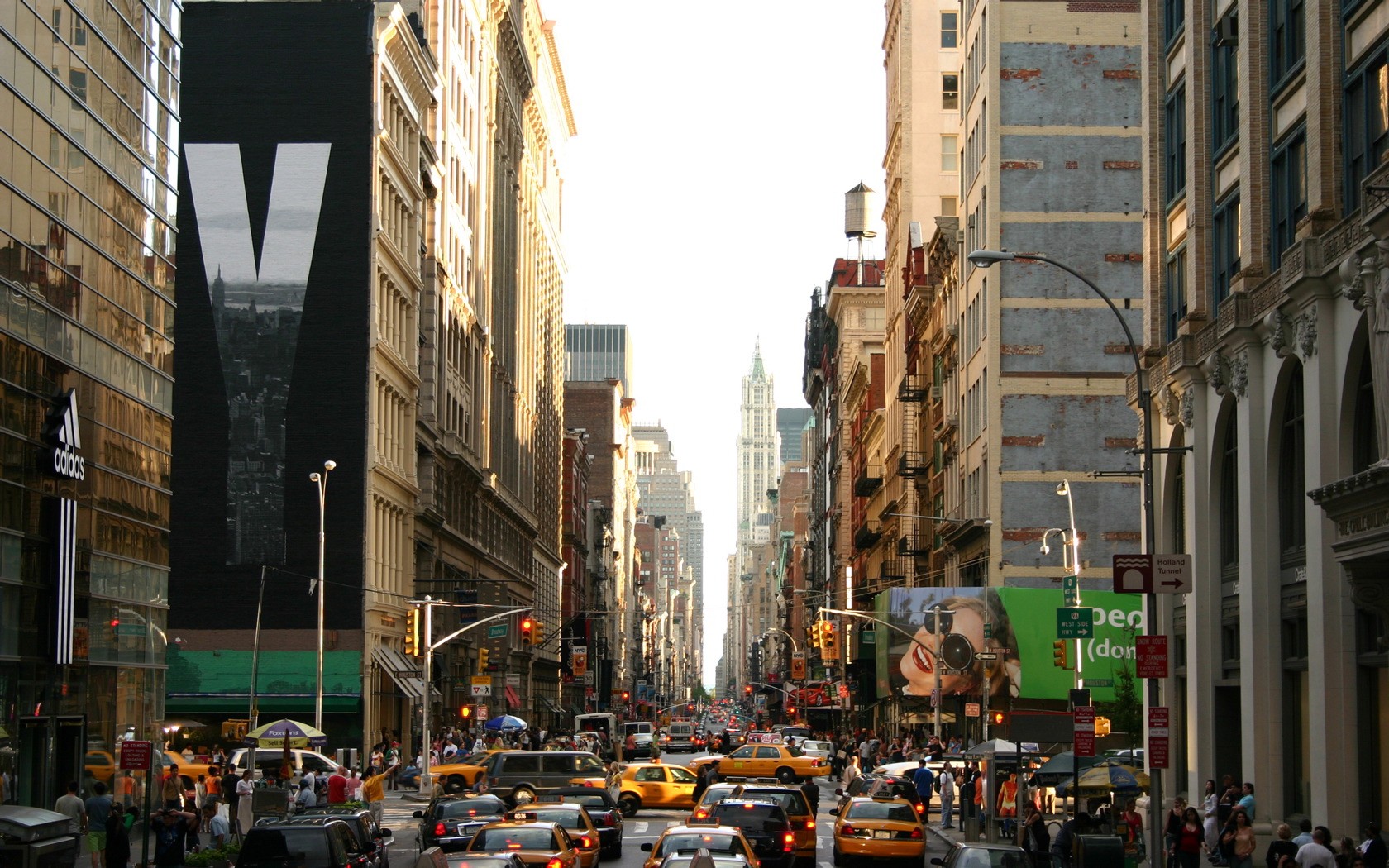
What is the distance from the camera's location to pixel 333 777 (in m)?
42.5

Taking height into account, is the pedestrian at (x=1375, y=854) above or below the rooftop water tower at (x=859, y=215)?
below

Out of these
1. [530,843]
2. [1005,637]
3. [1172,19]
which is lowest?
[530,843]

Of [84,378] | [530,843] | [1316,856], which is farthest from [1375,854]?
[84,378]

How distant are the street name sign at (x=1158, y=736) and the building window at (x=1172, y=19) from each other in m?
20.0

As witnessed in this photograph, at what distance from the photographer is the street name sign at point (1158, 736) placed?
26.4 metres

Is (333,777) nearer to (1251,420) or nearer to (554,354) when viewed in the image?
(1251,420)

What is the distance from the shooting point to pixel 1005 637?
214 feet

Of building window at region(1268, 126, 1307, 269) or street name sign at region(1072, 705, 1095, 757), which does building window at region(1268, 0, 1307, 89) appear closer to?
building window at region(1268, 126, 1307, 269)

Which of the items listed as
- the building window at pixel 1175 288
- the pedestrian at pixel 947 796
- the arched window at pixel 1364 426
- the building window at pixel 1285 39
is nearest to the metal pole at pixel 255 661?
the pedestrian at pixel 947 796

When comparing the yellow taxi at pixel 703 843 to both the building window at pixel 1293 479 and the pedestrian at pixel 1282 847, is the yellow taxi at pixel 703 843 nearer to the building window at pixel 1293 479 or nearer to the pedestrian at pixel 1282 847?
the pedestrian at pixel 1282 847

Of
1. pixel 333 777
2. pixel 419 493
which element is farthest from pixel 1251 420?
pixel 419 493

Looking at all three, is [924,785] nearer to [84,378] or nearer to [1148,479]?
[1148,479]

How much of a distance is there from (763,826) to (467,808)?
18.5 ft

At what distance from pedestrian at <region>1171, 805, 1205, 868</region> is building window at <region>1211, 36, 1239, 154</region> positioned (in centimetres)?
1451
